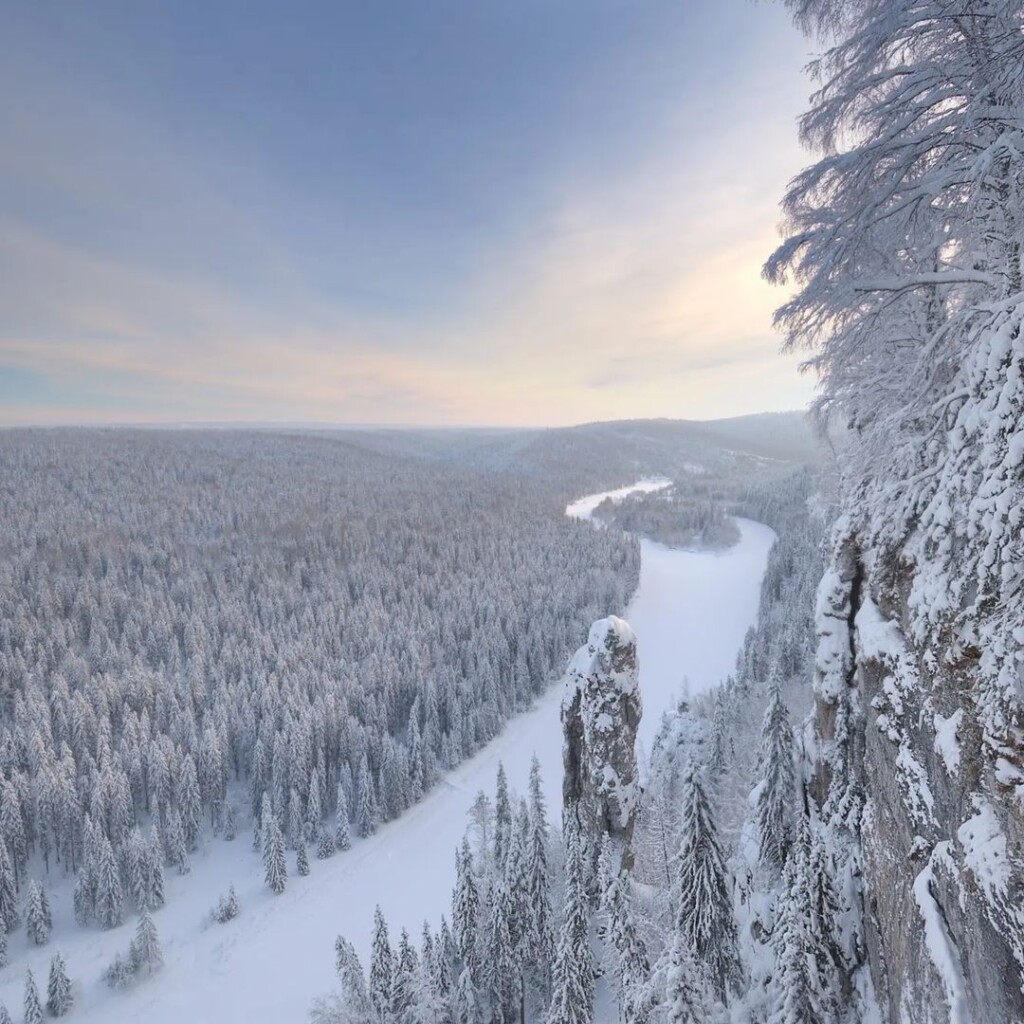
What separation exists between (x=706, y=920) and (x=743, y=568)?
112 meters

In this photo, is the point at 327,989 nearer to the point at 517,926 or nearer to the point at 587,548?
the point at 517,926

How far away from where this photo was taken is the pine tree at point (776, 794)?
51.7ft

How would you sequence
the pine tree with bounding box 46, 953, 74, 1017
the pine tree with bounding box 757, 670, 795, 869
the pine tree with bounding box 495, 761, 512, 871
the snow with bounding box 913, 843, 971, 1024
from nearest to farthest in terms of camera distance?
the snow with bounding box 913, 843, 971, 1024 < the pine tree with bounding box 757, 670, 795, 869 < the pine tree with bounding box 46, 953, 74, 1017 < the pine tree with bounding box 495, 761, 512, 871

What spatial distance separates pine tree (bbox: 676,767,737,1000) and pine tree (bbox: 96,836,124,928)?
47.6 m

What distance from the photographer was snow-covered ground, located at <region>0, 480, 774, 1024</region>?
3525cm

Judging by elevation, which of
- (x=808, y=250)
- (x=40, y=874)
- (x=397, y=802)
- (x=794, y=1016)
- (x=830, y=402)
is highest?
(x=808, y=250)

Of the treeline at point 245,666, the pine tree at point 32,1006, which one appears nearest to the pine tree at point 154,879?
the treeline at point 245,666

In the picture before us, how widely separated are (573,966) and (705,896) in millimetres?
8222

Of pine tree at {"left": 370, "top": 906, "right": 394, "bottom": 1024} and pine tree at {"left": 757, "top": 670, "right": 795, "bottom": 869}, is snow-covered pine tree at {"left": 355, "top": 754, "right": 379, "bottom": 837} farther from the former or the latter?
pine tree at {"left": 757, "top": 670, "right": 795, "bottom": 869}

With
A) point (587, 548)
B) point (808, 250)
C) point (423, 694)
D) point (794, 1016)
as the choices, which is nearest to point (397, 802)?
point (423, 694)

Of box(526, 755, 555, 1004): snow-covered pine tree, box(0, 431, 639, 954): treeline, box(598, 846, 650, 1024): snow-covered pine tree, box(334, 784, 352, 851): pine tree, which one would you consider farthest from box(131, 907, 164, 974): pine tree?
box(598, 846, 650, 1024): snow-covered pine tree

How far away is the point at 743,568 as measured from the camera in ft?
383

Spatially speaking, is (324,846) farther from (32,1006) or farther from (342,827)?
(32,1006)

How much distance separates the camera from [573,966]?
64.4 feet
